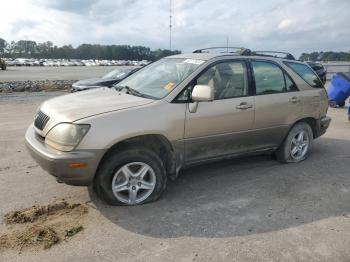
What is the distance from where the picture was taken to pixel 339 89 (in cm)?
1281

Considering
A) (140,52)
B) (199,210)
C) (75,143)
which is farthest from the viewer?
(140,52)

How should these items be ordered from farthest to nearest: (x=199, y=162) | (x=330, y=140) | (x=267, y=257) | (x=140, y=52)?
(x=140, y=52)
(x=330, y=140)
(x=199, y=162)
(x=267, y=257)

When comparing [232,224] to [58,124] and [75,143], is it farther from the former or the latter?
[58,124]

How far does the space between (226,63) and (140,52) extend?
108m

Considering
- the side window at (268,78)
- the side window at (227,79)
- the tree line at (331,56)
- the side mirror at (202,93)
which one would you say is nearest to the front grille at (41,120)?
the side mirror at (202,93)

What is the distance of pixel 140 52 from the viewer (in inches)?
4331

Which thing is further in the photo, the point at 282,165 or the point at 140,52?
the point at 140,52

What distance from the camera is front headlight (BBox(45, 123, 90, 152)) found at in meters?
3.94

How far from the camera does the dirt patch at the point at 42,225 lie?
11.7 ft

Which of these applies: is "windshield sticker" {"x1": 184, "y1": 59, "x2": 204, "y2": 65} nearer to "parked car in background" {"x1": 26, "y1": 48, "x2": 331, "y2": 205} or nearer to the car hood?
"parked car in background" {"x1": 26, "y1": 48, "x2": 331, "y2": 205}

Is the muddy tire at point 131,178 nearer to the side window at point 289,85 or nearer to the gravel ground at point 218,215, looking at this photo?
the gravel ground at point 218,215

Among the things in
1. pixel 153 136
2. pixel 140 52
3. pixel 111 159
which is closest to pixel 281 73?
pixel 153 136

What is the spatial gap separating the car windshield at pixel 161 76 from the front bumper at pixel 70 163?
1.15 meters

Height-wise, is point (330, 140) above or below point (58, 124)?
below
